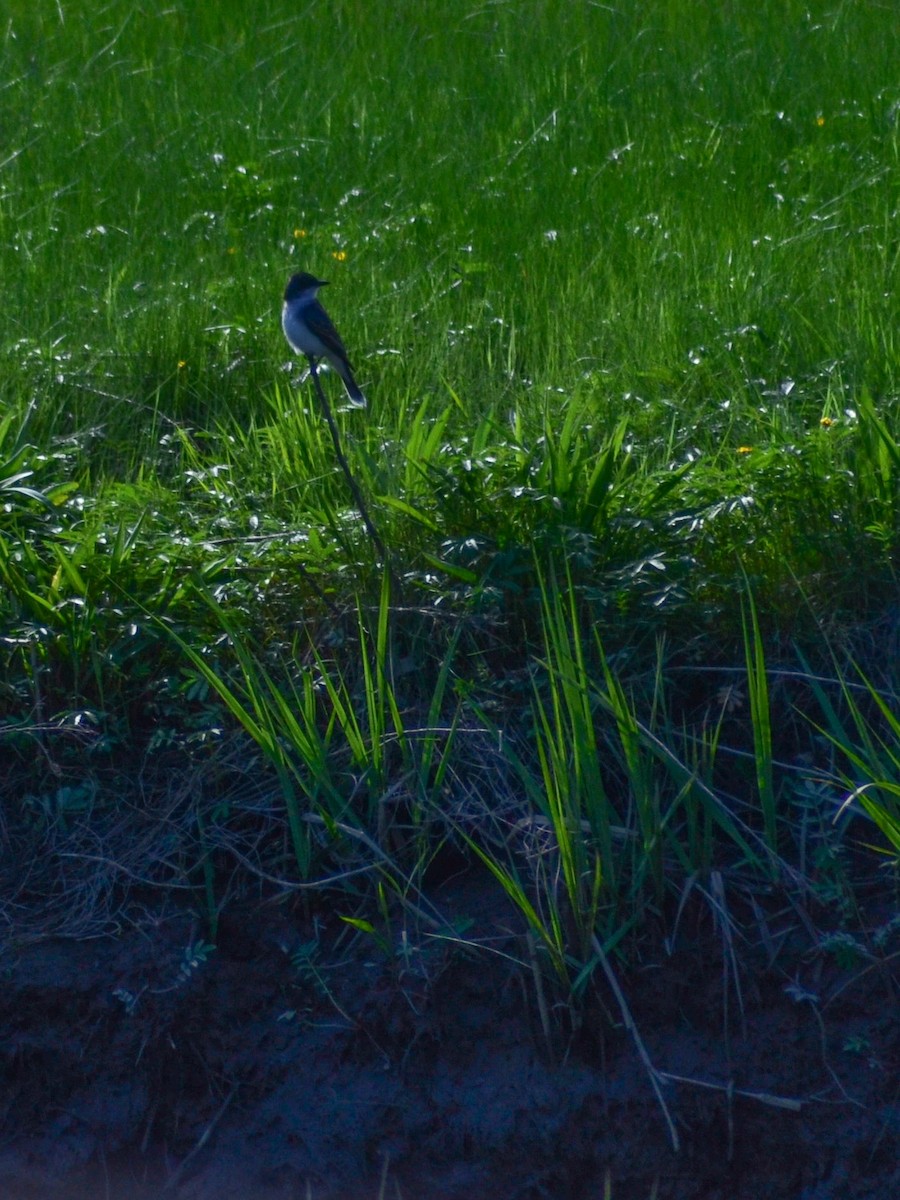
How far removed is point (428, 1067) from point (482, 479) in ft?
4.35

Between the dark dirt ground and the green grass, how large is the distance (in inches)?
5.6

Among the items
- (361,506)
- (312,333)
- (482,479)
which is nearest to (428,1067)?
(361,506)

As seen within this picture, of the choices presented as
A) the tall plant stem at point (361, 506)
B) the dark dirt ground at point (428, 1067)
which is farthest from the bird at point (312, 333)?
the dark dirt ground at point (428, 1067)

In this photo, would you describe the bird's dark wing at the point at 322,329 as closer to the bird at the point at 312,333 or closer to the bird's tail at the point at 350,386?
the bird at the point at 312,333

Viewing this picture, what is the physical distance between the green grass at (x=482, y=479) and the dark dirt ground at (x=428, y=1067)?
142 mm

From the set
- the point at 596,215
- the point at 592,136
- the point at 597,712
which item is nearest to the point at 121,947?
the point at 597,712

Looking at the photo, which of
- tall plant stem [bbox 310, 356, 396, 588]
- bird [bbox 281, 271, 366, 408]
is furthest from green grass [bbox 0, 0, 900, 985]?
bird [bbox 281, 271, 366, 408]

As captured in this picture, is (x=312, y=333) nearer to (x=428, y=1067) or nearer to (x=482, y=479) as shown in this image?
(x=482, y=479)

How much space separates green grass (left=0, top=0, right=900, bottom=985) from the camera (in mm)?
2893

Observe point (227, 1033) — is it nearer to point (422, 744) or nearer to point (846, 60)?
A: point (422, 744)

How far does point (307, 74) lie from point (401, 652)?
15.8 feet

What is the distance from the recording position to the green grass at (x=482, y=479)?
2893mm

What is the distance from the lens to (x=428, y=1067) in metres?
2.73

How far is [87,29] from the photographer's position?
7.91m
